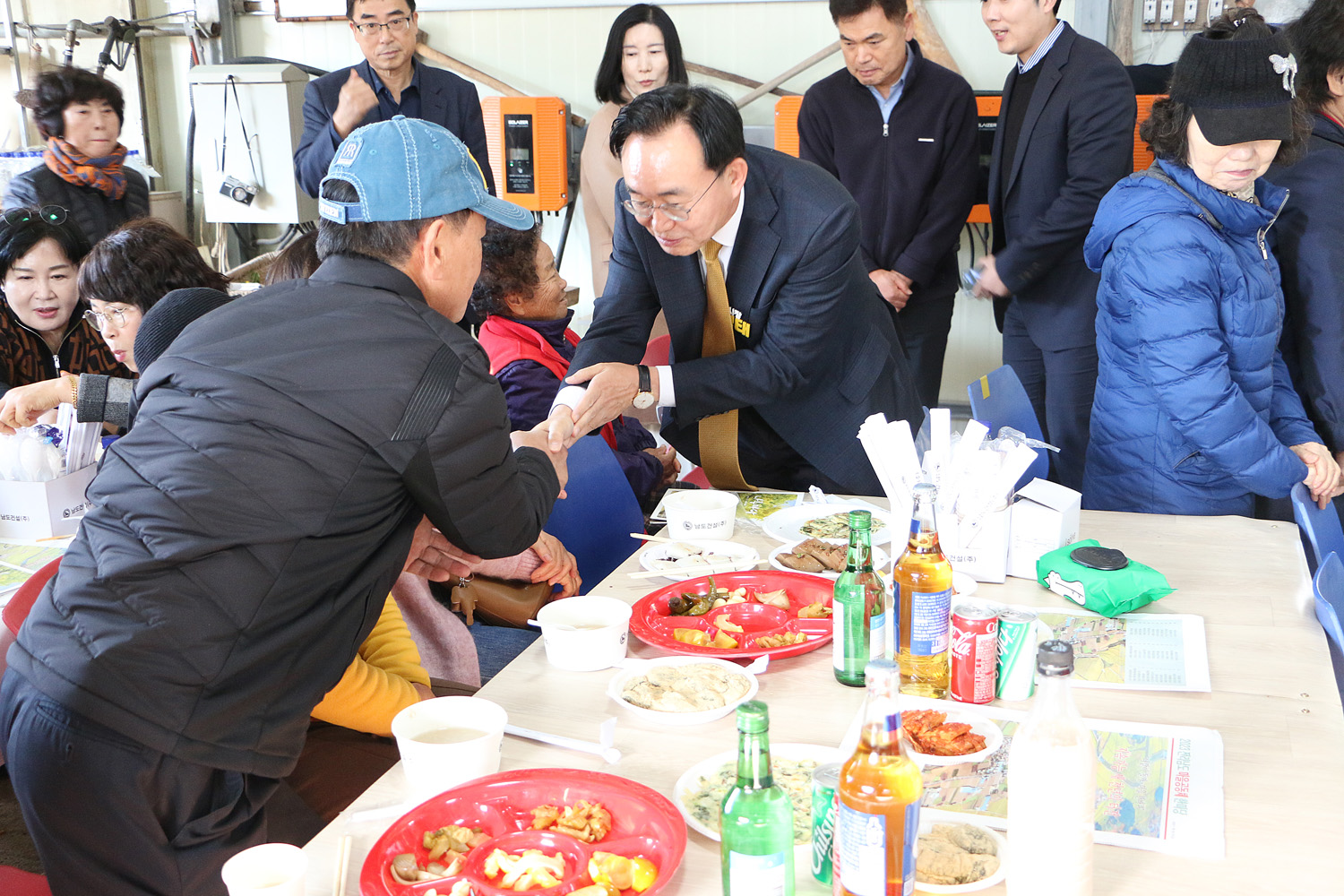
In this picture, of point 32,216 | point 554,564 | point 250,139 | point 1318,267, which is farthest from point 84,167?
point 1318,267

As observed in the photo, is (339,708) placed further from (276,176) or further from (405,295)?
(276,176)

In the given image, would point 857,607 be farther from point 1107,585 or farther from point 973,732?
point 1107,585

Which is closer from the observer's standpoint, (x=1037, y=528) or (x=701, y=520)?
(x=1037, y=528)

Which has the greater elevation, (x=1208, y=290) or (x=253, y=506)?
(x=1208, y=290)

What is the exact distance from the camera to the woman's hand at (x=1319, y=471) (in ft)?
7.41

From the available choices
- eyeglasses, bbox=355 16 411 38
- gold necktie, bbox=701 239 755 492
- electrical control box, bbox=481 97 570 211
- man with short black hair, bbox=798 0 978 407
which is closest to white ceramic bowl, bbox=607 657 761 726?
gold necktie, bbox=701 239 755 492

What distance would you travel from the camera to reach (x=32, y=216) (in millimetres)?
Answer: 2834

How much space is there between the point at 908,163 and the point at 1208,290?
1797mm

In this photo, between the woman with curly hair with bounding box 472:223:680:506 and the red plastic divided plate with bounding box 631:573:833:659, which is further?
the woman with curly hair with bounding box 472:223:680:506

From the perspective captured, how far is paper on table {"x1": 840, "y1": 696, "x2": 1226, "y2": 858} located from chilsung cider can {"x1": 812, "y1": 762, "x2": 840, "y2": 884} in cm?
8

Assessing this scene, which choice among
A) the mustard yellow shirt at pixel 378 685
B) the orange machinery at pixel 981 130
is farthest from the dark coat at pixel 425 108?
the mustard yellow shirt at pixel 378 685

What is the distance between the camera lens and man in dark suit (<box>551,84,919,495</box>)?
2.19m

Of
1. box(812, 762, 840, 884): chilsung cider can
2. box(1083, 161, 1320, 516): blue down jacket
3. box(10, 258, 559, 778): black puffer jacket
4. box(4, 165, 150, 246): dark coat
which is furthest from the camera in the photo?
box(4, 165, 150, 246): dark coat

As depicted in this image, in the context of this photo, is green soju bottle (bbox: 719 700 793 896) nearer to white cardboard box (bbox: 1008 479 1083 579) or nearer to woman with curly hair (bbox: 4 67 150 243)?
white cardboard box (bbox: 1008 479 1083 579)
